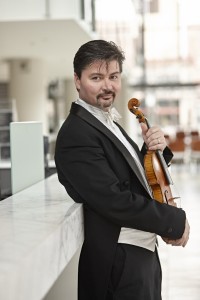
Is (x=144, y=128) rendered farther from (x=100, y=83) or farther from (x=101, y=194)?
(x=101, y=194)

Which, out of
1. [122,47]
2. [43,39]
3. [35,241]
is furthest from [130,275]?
[43,39]

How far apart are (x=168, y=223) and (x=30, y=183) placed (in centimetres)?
176

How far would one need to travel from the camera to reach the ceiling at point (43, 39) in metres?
11.7

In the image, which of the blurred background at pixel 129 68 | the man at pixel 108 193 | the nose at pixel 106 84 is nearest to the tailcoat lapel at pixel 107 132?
the man at pixel 108 193

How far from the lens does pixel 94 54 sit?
8.13 feet

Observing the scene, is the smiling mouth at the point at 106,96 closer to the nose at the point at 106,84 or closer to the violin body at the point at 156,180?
the nose at the point at 106,84

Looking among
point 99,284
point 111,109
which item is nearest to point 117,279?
point 99,284

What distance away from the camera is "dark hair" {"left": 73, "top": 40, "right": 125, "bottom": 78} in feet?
8.14

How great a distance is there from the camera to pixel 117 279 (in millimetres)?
2496

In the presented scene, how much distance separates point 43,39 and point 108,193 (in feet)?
39.2

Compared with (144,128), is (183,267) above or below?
below

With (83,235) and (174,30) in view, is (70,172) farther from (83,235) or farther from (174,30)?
(174,30)

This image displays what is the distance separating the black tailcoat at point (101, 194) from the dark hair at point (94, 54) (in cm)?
18

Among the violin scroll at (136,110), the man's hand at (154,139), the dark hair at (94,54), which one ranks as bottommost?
the man's hand at (154,139)
